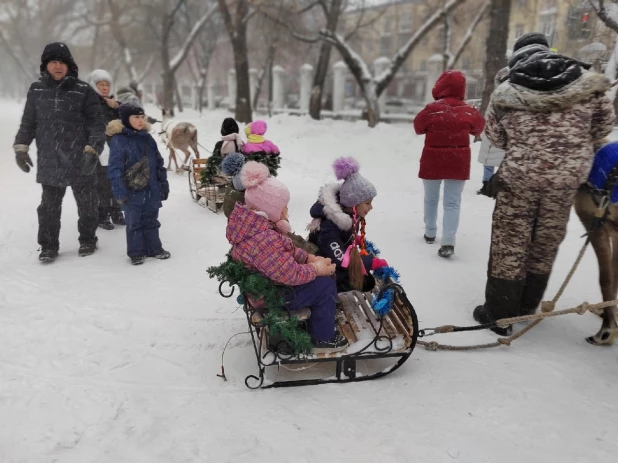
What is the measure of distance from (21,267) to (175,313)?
7.74ft

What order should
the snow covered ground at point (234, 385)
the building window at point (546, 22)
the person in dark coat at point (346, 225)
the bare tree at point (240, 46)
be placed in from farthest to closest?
1. the building window at point (546, 22)
2. the bare tree at point (240, 46)
3. the person in dark coat at point (346, 225)
4. the snow covered ground at point (234, 385)

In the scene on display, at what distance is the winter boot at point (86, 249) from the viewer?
18.5 feet

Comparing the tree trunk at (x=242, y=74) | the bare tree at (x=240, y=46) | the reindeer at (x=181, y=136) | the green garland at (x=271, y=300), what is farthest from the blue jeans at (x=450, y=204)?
the tree trunk at (x=242, y=74)

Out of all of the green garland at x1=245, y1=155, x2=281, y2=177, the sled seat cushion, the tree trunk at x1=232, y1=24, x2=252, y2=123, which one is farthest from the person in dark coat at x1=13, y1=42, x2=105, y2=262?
the tree trunk at x1=232, y1=24, x2=252, y2=123

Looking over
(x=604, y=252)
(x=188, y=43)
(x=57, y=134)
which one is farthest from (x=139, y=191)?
(x=188, y=43)

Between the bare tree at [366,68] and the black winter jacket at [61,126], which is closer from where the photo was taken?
the black winter jacket at [61,126]

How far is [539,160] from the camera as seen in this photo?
11.2 ft

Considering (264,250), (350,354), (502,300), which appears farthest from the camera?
(502,300)

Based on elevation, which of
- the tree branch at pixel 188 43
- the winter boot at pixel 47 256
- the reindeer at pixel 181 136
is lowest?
the winter boot at pixel 47 256

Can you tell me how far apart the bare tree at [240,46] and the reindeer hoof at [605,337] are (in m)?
14.8

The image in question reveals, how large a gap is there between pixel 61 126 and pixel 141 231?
1.48m

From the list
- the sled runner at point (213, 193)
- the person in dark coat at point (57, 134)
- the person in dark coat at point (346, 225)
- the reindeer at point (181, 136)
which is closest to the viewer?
the person in dark coat at point (346, 225)

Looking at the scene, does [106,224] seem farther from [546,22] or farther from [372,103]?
[546,22]

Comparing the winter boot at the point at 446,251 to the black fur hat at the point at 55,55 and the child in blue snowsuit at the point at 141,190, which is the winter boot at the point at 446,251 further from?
the black fur hat at the point at 55,55
